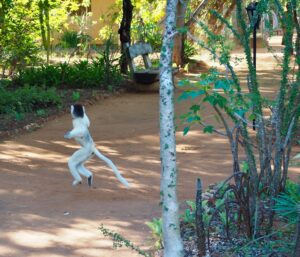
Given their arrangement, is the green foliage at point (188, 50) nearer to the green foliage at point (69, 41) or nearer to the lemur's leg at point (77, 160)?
the green foliage at point (69, 41)

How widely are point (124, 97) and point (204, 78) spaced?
37.1 feet

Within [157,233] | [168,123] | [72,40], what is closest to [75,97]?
[157,233]

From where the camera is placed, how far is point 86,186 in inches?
316

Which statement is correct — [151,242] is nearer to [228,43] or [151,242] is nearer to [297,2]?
[228,43]

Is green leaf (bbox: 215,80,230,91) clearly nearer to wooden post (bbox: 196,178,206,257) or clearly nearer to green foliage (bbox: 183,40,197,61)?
wooden post (bbox: 196,178,206,257)

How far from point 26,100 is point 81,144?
6.44 m

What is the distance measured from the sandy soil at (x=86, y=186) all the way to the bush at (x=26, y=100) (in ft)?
3.06

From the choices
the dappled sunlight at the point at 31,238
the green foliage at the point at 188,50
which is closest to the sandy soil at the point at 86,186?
the dappled sunlight at the point at 31,238

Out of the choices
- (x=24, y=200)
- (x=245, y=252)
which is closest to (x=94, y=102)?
(x=24, y=200)

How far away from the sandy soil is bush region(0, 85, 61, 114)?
36.7 inches

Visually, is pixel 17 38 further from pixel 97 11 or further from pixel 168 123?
pixel 97 11

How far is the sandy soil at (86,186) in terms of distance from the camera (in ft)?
19.6

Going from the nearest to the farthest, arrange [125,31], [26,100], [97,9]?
[26,100]
[125,31]
[97,9]

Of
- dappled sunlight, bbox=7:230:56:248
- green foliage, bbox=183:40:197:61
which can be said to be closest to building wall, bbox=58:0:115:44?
green foliage, bbox=183:40:197:61
